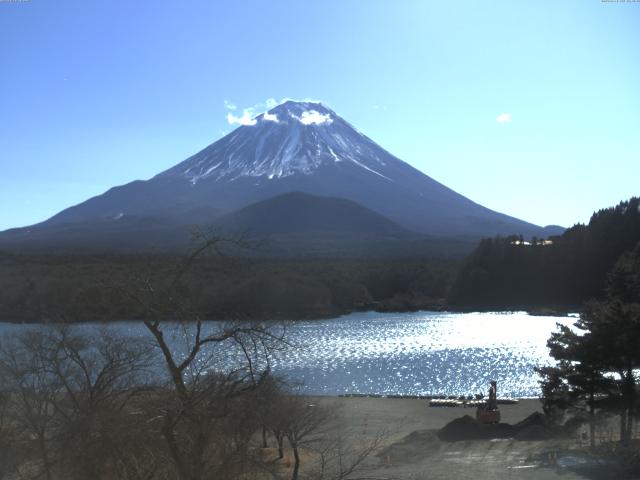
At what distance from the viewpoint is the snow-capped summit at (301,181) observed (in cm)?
10650

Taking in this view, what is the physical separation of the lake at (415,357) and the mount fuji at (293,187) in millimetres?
47482

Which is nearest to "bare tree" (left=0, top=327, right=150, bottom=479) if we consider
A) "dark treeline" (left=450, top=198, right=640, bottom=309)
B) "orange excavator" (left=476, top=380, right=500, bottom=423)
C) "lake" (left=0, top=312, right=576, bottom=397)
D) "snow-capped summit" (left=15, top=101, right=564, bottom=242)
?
"lake" (left=0, top=312, right=576, bottom=397)

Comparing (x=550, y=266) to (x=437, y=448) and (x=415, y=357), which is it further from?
(x=437, y=448)

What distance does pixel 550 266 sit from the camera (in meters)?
61.4

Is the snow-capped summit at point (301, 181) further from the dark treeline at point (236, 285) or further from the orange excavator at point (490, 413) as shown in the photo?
the orange excavator at point (490, 413)

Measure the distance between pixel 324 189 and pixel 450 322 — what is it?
63764 mm

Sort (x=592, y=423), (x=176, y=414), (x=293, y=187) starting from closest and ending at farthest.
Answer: (x=176, y=414)
(x=592, y=423)
(x=293, y=187)

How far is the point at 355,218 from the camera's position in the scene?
3880 inches

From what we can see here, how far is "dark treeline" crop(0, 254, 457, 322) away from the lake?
1763 mm

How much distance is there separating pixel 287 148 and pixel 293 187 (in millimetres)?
14793

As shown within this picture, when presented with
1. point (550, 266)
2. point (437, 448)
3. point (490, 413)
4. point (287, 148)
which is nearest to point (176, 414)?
→ point (437, 448)

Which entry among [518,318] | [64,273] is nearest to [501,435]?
[64,273]

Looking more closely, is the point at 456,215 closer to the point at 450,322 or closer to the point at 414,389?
the point at 450,322

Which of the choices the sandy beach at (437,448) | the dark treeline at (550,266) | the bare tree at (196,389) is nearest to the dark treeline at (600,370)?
the sandy beach at (437,448)
